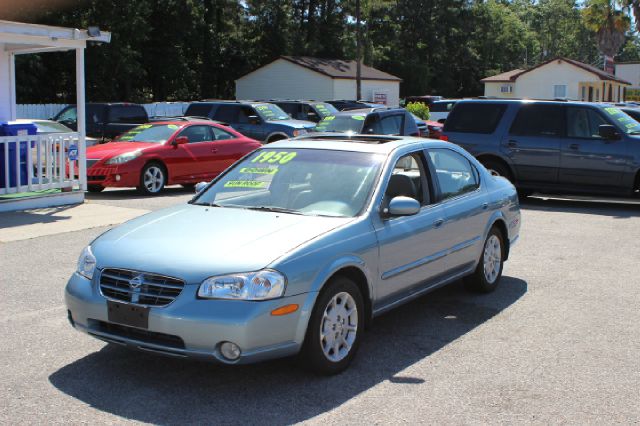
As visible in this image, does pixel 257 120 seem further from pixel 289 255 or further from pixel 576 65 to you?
pixel 576 65

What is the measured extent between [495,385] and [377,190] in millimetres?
1632

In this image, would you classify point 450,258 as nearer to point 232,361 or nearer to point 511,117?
point 232,361

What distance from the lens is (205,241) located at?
5.07 metres

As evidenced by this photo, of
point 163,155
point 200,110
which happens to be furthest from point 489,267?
point 200,110

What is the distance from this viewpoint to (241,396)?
190 inches

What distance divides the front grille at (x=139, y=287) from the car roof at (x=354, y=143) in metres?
2.12

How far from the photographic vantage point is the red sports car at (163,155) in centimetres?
1459

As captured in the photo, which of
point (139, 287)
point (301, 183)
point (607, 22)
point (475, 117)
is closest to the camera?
point (139, 287)

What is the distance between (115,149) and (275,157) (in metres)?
9.27

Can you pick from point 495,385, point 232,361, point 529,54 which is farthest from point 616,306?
point 529,54

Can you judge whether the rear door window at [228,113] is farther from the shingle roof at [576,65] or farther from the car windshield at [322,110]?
the shingle roof at [576,65]

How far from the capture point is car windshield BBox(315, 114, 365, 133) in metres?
17.0

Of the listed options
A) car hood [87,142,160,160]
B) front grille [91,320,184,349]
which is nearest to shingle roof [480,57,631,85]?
car hood [87,142,160,160]

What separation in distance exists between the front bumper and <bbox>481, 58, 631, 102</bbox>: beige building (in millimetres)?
51566
